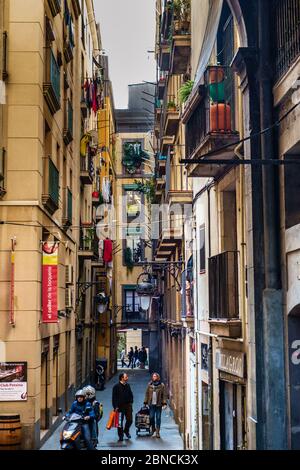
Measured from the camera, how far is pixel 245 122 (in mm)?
10305

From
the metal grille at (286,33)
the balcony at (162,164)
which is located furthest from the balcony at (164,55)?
the metal grille at (286,33)

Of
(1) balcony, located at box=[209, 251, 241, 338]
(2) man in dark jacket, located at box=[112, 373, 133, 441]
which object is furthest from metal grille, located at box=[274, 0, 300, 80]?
(2) man in dark jacket, located at box=[112, 373, 133, 441]

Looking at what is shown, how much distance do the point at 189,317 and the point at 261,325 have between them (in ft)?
26.9

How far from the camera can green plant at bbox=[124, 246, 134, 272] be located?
49.0m

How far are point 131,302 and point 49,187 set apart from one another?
31.3 m

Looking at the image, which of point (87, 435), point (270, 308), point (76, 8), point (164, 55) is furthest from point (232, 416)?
point (76, 8)

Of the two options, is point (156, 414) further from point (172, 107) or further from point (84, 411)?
point (172, 107)

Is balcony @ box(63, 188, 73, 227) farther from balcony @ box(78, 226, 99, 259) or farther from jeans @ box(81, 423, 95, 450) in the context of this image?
jeans @ box(81, 423, 95, 450)

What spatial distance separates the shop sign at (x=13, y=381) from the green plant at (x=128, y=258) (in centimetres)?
3196

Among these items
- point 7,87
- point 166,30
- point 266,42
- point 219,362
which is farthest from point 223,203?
point 166,30

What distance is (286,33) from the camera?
9250 mm

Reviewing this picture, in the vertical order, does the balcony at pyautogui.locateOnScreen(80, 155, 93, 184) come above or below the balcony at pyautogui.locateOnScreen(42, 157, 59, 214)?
above

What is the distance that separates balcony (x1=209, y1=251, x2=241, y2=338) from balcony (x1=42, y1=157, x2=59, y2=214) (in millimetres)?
6742
